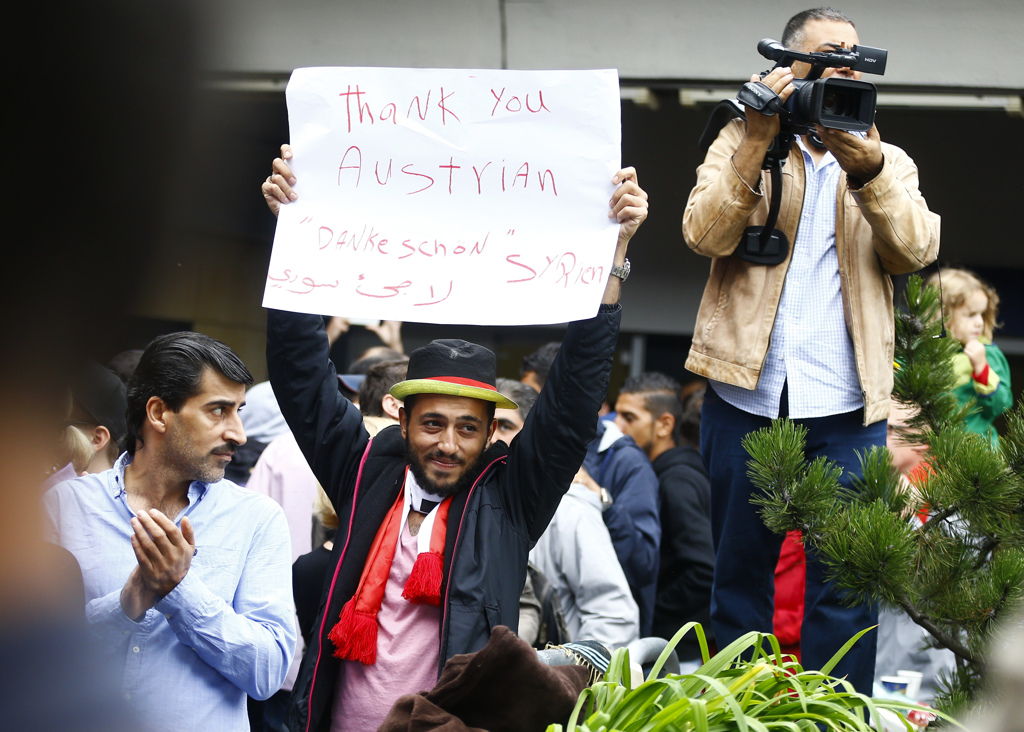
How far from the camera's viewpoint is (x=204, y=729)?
217 cm

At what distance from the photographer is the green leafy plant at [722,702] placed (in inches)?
47.9

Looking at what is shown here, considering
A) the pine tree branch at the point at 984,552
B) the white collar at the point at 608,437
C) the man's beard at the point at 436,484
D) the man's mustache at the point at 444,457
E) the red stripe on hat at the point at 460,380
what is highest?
the red stripe on hat at the point at 460,380

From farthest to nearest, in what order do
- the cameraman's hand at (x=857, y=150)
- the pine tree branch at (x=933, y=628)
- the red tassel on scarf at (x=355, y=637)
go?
the cameraman's hand at (x=857, y=150)
the red tassel on scarf at (x=355, y=637)
the pine tree branch at (x=933, y=628)

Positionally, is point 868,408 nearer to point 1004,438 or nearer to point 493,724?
→ point 1004,438

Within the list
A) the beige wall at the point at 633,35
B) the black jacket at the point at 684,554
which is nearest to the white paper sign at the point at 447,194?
the black jacket at the point at 684,554

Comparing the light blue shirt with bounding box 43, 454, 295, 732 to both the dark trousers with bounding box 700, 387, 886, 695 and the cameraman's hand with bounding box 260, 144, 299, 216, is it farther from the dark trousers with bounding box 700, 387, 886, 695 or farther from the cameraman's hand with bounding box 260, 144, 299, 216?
the dark trousers with bounding box 700, 387, 886, 695

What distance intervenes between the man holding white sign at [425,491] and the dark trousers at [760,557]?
0.55 metres

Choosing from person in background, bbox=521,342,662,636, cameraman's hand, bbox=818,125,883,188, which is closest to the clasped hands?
cameraman's hand, bbox=818,125,883,188

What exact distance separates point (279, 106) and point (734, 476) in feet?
14.3

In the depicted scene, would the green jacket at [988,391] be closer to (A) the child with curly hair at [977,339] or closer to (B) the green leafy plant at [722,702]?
(A) the child with curly hair at [977,339]

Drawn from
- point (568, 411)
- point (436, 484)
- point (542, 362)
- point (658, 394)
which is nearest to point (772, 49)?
point (568, 411)

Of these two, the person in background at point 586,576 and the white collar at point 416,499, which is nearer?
the white collar at point 416,499

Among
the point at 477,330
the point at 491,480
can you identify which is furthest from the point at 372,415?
the point at 477,330

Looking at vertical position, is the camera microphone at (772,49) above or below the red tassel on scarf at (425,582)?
above
